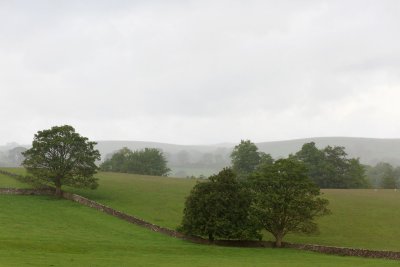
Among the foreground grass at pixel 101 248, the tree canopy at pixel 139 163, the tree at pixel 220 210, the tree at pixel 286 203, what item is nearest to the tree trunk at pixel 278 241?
the tree at pixel 286 203

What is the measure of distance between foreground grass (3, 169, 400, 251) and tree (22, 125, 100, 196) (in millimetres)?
4626

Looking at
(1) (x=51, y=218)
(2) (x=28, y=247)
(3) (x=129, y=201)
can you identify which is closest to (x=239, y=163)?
(3) (x=129, y=201)

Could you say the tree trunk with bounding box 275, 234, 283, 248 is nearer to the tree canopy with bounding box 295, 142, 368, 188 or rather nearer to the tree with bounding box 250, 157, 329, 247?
the tree with bounding box 250, 157, 329, 247

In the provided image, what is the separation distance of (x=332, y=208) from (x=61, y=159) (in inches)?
2054

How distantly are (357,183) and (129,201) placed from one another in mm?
73483

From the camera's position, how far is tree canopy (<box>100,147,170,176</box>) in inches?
6206

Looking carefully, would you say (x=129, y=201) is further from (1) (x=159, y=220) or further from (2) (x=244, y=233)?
(2) (x=244, y=233)

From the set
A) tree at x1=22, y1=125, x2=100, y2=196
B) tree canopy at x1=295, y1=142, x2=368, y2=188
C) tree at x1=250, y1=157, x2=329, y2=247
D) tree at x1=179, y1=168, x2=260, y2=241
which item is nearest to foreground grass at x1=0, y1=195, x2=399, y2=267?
tree at x1=179, y1=168, x2=260, y2=241

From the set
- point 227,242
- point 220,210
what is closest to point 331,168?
point 227,242

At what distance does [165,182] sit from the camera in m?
109

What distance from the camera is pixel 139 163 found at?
158 metres

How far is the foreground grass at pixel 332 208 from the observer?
200ft

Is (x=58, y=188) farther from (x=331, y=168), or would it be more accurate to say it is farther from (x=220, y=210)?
(x=331, y=168)

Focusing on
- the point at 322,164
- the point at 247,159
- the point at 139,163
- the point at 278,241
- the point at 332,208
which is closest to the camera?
the point at 278,241
